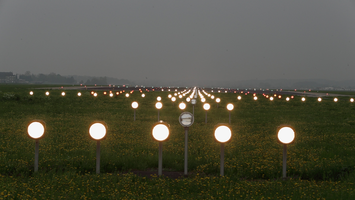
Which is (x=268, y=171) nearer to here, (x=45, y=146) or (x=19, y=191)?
(x=19, y=191)

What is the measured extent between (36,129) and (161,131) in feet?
11.6

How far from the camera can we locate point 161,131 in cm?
804

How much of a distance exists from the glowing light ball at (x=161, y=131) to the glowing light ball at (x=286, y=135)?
3.21 m

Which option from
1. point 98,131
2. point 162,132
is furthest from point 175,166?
point 98,131

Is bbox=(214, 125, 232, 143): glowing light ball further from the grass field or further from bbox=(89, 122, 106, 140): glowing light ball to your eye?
bbox=(89, 122, 106, 140): glowing light ball

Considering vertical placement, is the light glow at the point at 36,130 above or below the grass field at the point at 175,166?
above

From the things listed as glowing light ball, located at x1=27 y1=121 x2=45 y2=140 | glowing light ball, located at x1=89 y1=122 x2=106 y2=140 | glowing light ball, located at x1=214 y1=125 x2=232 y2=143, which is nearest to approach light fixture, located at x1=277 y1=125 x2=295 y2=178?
glowing light ball, located at x1=214 y1=125 x2=232 y2=143

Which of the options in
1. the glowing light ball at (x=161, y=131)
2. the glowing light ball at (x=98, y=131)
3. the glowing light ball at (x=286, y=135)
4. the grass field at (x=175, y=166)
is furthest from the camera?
the glowing light ball at (x=98, y=131)

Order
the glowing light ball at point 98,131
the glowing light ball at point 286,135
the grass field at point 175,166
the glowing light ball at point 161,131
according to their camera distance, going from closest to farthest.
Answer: the grass field at point 175,166, the glowing light ball at point 161,131, the glowing light ball at point 286,135, the glowing light ball at point 98,131

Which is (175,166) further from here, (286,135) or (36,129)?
(36,129)

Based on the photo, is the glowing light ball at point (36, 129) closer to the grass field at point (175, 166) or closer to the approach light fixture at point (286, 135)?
the grass field at point (175, 166)

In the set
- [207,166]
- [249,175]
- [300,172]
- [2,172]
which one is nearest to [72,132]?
[2,172]

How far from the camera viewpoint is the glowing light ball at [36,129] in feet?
26.8

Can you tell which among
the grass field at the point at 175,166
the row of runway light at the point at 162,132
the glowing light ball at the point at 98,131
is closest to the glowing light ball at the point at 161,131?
the row of runway light at the point at 162,132
